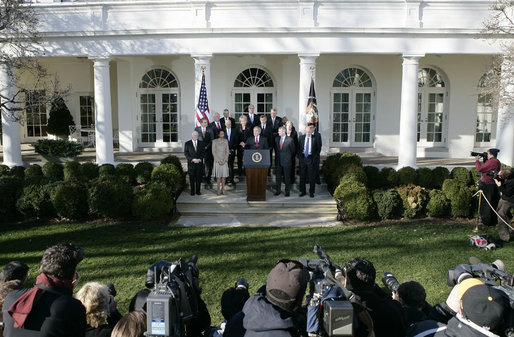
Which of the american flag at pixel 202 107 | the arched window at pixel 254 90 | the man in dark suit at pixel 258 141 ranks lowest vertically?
the man in dark suit at pixel 258 141

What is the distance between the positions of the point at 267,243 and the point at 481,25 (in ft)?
36.0

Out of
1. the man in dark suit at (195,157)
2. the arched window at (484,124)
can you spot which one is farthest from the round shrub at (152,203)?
the arched window at (484,124)

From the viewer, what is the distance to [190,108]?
20578 mm

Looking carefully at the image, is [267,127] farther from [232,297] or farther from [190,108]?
[232,297]

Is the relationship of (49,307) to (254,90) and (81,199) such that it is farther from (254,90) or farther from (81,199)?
(254,90)

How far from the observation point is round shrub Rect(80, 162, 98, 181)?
15273mm

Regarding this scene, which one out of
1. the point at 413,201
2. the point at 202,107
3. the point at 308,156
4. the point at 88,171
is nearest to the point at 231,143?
the point at 202,107

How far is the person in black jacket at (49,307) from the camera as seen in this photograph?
378 centimetres

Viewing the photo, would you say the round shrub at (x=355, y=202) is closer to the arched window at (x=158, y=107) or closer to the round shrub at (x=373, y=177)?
the round shrub at (x=373, y=177)

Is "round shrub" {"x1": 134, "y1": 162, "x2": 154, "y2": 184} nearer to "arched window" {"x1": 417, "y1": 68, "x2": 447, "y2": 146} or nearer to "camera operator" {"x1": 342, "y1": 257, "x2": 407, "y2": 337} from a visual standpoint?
"camera operator" {"x1": 342, "y1": 257, "x2": 407, "y2": 337}

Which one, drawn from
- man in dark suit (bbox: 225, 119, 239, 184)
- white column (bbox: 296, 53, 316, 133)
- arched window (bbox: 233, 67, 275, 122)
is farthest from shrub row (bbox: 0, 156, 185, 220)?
arched window (bbox: 233, 67, 275, 122)

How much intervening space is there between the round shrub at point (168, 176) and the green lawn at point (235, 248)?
2.20 m

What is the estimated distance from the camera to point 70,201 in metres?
12.3

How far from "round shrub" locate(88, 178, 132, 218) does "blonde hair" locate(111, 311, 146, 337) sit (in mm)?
8780
